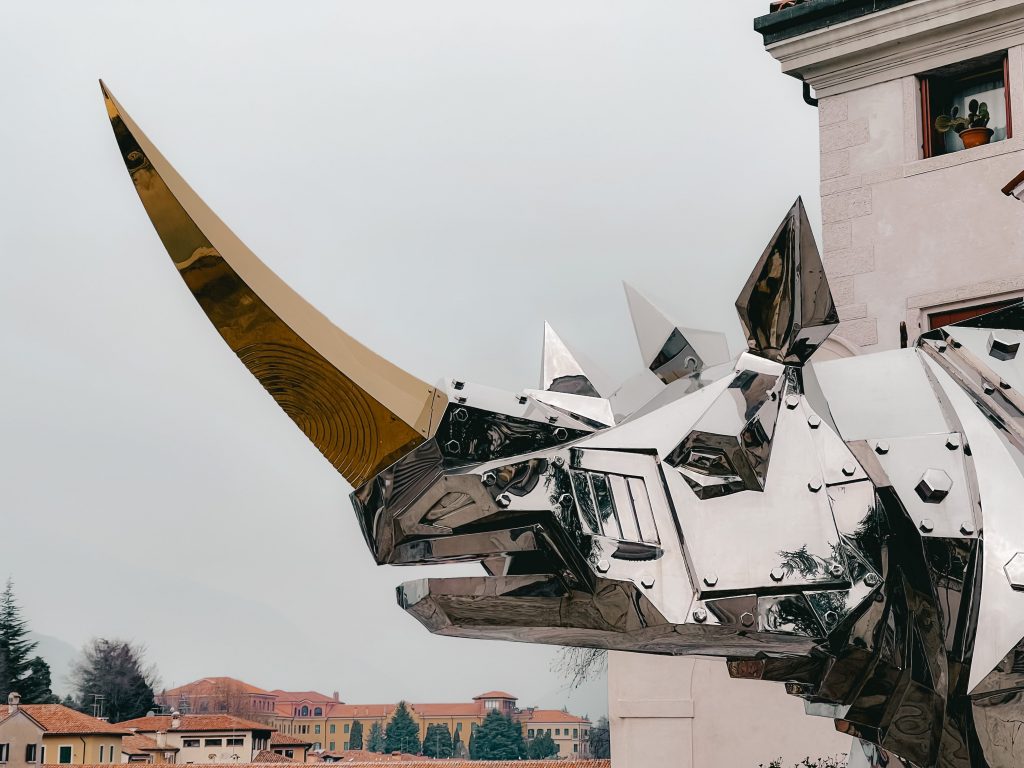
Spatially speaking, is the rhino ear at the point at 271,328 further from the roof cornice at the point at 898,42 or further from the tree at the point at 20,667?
the tree at the point at 20,667

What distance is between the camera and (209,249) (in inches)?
143

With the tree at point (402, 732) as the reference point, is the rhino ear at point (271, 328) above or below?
above

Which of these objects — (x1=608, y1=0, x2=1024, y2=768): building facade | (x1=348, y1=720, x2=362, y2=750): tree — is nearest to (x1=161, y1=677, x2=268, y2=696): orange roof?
(x1=348, y1=720, x2=362, y2=750): tree

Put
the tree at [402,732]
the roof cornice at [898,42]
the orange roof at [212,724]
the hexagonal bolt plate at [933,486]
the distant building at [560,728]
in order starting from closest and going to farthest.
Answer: the hexagonal bolt plate at [933,486]
the roof cornice at [898,42]
the orange roof at [212,724]
the distant building at [560,728]
the tree at [402,732]

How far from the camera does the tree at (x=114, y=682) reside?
195 feet

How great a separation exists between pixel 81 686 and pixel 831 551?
2450 inches

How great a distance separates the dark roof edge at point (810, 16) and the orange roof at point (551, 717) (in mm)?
47910

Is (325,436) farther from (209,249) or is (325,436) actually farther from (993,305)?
(993,305)

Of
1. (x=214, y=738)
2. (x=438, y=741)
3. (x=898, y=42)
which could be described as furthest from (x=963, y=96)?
(x=438, y=741)

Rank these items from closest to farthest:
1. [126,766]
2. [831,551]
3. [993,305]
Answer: [831,551], [993,305], [126,766]

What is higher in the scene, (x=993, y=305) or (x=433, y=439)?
(x=993, y=305)

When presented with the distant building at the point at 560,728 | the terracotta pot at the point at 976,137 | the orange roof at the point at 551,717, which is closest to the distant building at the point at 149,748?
the distant building at the point at 560,728

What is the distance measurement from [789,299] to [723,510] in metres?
0.64

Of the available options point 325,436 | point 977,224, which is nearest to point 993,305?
point 977,224
